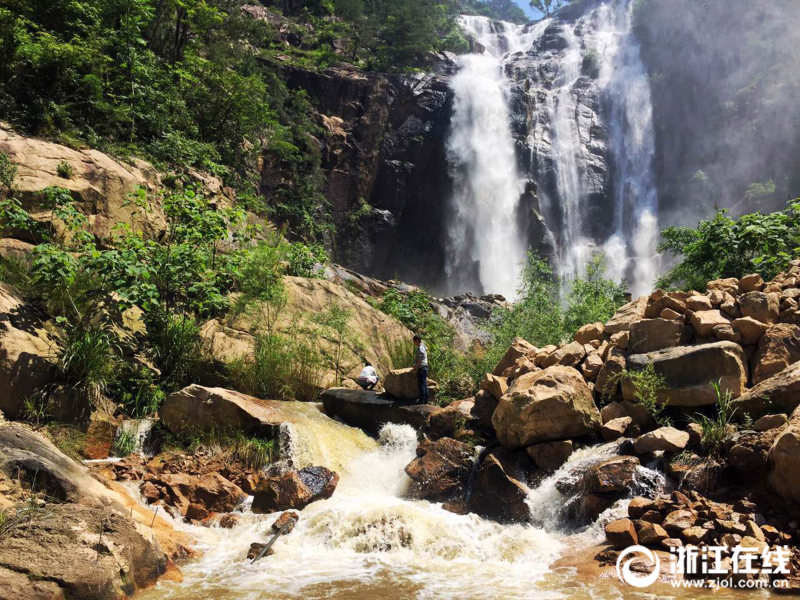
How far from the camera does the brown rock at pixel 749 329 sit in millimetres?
6613

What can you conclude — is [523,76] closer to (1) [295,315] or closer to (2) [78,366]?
(1) [295,315]

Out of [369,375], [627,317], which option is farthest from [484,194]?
[627,317]

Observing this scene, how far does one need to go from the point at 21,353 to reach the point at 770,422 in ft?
27.0

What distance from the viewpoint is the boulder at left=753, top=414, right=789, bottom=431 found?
548 centimetres

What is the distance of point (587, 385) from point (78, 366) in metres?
6.36

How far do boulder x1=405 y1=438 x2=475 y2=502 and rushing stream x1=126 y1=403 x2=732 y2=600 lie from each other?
0.74 ft

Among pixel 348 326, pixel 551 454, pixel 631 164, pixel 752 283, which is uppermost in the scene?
pixel 631 164

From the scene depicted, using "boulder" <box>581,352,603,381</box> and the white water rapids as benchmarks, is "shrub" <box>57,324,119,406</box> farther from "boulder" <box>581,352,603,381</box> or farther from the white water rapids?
"boulder" <box>581,352,603,381</box>

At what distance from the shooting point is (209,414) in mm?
7902

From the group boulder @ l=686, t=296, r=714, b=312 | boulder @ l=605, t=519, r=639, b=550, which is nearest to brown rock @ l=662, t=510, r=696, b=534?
boulder @ l=605, t=519, r=639, b=550

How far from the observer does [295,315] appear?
10656mm

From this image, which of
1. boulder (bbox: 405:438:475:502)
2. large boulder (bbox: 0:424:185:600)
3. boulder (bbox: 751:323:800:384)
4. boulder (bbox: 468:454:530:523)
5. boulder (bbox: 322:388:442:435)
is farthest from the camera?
boulder (bbox: 322:388:442:435)

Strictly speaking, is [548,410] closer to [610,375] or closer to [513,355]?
[610,375]

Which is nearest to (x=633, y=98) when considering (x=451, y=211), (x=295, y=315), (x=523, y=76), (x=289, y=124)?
(x=523, y=76)
